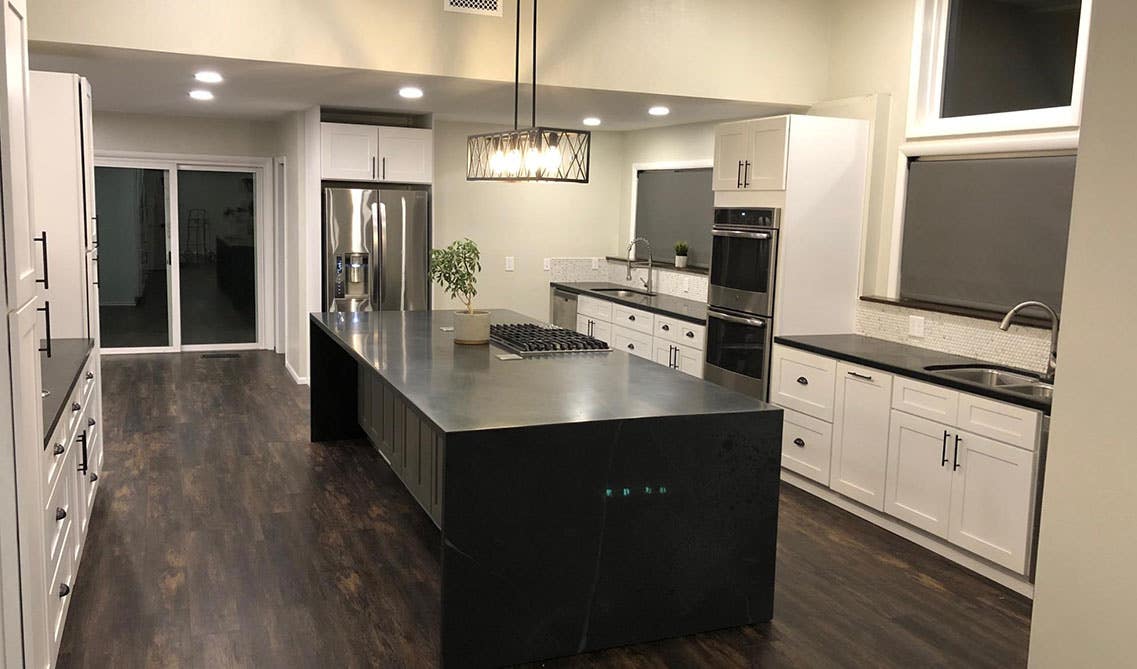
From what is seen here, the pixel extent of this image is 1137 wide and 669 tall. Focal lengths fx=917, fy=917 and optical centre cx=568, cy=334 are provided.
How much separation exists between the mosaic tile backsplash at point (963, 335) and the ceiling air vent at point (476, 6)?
2.74 meters

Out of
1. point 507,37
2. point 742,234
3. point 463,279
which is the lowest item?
point 463,279

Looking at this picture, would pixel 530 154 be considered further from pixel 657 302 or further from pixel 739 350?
pixel 657 302

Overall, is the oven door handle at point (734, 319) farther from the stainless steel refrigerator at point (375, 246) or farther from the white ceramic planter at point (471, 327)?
the stainless steel refrigerator at point (375, 246)

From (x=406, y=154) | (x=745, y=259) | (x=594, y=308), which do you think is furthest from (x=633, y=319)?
(x=406, y=154)

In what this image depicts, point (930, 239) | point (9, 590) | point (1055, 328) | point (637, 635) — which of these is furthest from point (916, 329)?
point (9, 590)

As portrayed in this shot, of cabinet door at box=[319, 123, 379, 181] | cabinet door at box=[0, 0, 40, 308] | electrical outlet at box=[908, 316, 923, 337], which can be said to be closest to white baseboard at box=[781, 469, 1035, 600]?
electrical outlet at box=[908, 316, 923, 337]

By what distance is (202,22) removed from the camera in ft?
15.0

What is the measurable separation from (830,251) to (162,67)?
12.9 ft

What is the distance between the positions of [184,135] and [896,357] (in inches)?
266

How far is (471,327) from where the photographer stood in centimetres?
462

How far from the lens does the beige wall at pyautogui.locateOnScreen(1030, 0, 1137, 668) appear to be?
1.86m

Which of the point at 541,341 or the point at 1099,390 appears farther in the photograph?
the point at 541,341

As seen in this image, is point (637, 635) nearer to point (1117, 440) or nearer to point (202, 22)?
point (1117, 440)

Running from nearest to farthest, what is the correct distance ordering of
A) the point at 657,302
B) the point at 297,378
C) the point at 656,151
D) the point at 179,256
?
the point at 657,302, the point at 297,378, the point at 656,151, the point at 179,256
